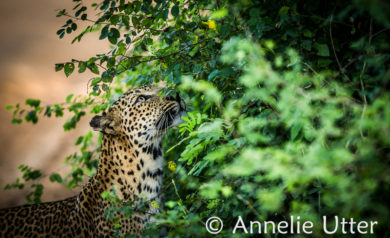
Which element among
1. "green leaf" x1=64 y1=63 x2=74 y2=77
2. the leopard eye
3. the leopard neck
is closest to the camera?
"green leaf" x1=64 y1=63 x2=74 y2=77

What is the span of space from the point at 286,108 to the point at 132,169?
7.68 feet

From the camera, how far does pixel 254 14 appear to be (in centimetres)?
232

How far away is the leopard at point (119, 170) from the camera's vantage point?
12.0ft

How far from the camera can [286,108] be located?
1.62 m

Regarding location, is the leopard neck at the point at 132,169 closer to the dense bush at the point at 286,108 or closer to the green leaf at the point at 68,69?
the dense bush at the point at 286,108

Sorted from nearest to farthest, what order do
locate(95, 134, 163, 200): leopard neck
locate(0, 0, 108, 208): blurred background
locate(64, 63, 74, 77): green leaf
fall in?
locate(64, 63, 74, 77): green leaf, locate(95, 134, 163, 200): leopard neck, locate(0, 0, 108, 208): blurred background

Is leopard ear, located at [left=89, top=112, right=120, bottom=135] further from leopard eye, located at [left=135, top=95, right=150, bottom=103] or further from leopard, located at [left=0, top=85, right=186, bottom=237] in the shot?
leopard eye, located at [left=135, top=95, right=150, bottom=103]

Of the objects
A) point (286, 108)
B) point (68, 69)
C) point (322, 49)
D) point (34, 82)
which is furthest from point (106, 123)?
point (34, 82)

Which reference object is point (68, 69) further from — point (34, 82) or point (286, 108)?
point (34, 82)

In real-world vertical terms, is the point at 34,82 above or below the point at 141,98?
below

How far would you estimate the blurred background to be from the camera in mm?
9734

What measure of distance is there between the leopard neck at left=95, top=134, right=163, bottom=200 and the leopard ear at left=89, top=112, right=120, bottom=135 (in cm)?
11

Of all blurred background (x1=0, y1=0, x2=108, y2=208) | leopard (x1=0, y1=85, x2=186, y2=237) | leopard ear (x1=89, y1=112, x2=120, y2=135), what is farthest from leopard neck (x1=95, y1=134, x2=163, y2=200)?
blurred background (x1=0, y1=0, x2=108, y2=208)

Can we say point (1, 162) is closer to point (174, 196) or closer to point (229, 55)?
point (174, 196)
